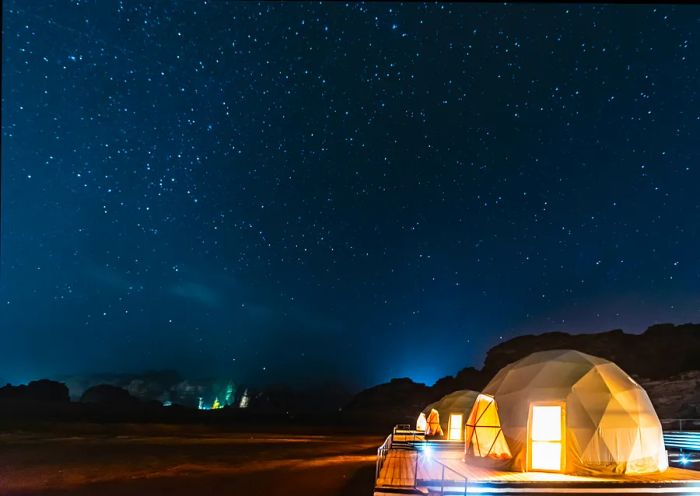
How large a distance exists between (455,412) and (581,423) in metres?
19.5

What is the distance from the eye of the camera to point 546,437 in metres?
14.5

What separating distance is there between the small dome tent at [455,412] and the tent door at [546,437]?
58.8 ft

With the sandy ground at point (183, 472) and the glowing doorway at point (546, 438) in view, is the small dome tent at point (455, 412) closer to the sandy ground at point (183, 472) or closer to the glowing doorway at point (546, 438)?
the sandy ground at point (183, 472)

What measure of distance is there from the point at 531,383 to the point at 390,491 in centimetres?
537

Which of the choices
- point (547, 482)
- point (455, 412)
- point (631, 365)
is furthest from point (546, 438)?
point (631, 365)

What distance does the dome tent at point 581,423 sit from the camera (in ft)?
45.8

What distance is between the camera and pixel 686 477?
1326cm

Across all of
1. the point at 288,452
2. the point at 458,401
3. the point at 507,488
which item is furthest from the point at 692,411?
the point at 507,488

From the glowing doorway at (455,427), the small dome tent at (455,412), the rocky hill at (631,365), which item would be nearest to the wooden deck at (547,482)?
the glowing doorway at (455,427)

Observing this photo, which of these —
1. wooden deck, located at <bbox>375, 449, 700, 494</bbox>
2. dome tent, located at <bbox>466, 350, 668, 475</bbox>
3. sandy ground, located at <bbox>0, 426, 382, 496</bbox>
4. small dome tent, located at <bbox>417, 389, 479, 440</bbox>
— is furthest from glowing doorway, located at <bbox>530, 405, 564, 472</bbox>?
small dome tent, located at <bbox>417, 389, 479, 440</bbox>

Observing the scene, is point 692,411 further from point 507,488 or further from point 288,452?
point 507,488

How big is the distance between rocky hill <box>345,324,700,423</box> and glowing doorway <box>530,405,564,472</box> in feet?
109

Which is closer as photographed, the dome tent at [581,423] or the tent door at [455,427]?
the dome tent at [581,423]

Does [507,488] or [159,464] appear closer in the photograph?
[507,488]
